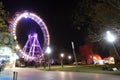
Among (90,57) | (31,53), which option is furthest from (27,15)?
(90,57)

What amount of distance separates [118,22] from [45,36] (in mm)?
47173

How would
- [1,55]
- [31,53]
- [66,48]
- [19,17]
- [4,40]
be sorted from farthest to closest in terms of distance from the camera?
[66,48], [31,53], [19,17], [1,55], [4,40]

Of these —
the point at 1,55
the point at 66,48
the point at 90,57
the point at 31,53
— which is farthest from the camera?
the point at 66,48

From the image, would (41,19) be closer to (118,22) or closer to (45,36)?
(45,36)

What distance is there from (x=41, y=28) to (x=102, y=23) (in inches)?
1812

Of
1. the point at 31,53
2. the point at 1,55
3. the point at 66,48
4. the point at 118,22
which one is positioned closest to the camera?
the point at 118,22

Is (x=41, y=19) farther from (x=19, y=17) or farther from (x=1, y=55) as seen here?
(x=1, y=55)

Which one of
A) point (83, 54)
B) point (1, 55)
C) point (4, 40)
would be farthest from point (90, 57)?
point (4, 40)

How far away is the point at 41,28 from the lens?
66750mm

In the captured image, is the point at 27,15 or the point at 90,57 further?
the point at 90,57

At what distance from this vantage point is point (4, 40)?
14.1m

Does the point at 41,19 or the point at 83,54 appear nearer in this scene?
the point at 41,19

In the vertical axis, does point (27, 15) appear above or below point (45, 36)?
above

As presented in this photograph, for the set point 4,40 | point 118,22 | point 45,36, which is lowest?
point 4,40
